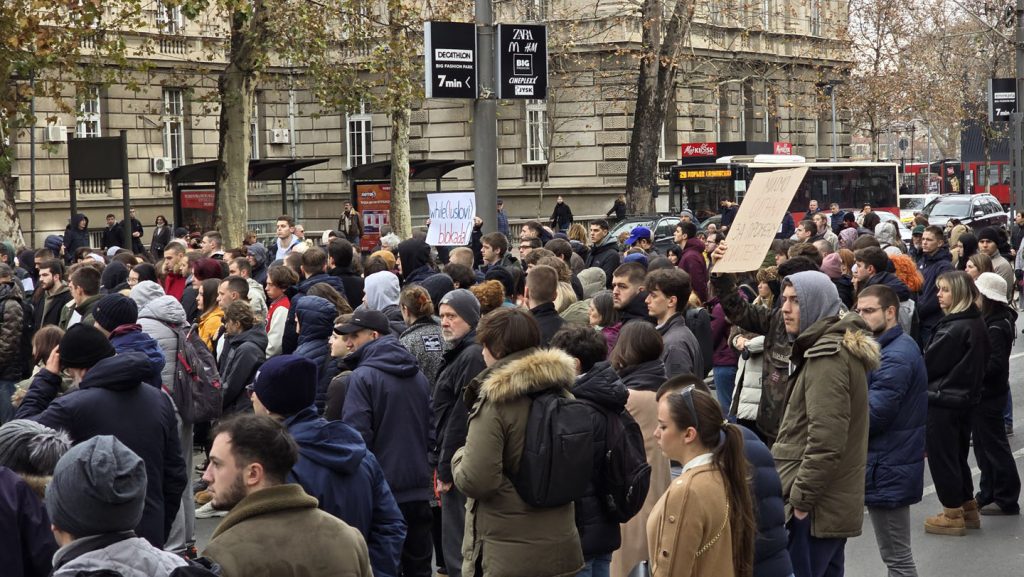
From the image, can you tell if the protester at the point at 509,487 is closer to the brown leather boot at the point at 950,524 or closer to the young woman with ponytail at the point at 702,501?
the young woman with ponytail at the point at 702,501

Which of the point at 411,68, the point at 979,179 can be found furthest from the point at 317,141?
the point at 979,179

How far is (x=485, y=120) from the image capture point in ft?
45.8

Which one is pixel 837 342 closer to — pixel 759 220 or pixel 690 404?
pixel 690 404

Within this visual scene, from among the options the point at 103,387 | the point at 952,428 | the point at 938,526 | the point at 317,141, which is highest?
the point at 317,141

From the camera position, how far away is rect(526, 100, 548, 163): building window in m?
45.5

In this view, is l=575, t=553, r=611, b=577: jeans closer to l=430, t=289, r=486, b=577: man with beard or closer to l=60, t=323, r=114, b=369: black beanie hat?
l=430, t=289, r=486, b=577: man with beard

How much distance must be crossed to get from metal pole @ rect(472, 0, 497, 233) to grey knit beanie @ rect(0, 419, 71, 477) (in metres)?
9.37

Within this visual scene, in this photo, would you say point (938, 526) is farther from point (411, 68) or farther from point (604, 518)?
point (411, 68)

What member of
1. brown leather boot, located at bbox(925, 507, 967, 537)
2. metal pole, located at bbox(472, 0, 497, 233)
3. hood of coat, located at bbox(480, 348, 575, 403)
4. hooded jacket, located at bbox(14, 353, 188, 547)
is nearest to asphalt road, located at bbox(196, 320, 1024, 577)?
brown leather boot, located at bbox(925, 507, 967, 537)

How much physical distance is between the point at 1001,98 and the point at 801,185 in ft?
37.5

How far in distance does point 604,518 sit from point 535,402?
680 mm

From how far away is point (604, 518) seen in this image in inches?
218

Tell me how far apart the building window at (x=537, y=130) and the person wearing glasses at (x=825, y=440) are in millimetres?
39611

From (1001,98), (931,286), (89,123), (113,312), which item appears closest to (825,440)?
(113,312)
